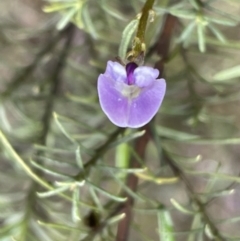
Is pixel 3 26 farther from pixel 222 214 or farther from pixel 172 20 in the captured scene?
pixel 222 214

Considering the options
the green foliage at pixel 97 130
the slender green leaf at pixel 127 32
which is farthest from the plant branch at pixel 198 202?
the slender green leaf at pixel 127 32

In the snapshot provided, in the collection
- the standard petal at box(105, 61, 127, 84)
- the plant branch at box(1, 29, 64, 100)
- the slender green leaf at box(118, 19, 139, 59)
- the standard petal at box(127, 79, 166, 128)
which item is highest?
the standard petal at box(105, 61, 127, 84)

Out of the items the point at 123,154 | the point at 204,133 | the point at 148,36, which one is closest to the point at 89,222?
the point at 123,154

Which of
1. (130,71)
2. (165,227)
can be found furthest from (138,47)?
(165,227)

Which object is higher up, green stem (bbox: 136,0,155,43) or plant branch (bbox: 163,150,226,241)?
→ green stem (bbox: 136,0,155,43)

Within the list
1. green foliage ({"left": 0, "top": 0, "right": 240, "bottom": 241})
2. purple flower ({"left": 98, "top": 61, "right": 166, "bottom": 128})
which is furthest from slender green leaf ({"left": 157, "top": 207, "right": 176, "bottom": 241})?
purple flower ({"left": 98, "top": 61, "right": 166, "bottom": 128})

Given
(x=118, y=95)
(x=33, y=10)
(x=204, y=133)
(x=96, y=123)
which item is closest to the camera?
(x=118, y=95)

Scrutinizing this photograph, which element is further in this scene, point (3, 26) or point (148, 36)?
point (3, 26)

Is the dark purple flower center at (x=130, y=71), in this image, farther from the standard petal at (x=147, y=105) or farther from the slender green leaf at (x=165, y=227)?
the slender green leaf at (x=165, y=227)

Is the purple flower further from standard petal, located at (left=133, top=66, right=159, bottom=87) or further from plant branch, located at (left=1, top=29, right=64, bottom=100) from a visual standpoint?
plant branch, located at (left=1, top=29, right=64, bottom=100)

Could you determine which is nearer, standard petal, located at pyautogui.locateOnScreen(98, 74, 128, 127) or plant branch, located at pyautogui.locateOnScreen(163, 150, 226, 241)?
standard petal, located at pyautogui.locateOnScreen(98, 74, 128, 127)
